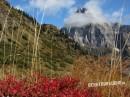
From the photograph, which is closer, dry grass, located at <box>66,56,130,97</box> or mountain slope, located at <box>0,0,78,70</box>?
dry grass, located at <box>66,56,130,97</box>

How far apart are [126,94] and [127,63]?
2.02 meters

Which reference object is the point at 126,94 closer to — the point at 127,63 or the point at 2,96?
the point at 127,63

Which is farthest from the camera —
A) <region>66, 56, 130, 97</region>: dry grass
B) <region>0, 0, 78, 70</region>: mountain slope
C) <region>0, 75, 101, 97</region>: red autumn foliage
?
<region>0, 0, 78, 70</region>: mountain slope

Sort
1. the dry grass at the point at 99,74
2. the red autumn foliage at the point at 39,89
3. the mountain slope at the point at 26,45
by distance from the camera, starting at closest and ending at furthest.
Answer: the red autumn foliage at the point at 39,89 < the dry grass at the point at 99,74 < the mountain slope at the point at 26,45

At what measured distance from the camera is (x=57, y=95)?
7.17 metres

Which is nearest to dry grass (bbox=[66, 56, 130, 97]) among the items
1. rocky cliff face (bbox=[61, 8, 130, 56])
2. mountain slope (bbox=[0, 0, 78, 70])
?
rocky cliff face (bbox=[61, 8, 130, 56])

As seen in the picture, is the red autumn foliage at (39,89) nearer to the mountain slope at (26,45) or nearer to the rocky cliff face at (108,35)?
the mountain slope at (26,45)

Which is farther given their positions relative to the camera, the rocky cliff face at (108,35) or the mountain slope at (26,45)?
the mountain slope at (26,45)

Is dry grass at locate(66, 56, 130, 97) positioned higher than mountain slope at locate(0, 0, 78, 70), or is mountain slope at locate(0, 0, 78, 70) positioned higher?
mountain slope at locate(0, 0, 78, 70)

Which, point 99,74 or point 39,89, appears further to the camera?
point 99,74

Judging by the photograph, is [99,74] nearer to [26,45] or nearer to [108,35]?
[108,35]

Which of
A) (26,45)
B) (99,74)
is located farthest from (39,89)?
(26,45)

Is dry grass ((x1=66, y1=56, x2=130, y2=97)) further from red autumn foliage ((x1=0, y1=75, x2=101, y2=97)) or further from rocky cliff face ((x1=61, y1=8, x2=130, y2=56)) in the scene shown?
rocky cliff face ((x1=61, y1=8, x2=130, y2=56))

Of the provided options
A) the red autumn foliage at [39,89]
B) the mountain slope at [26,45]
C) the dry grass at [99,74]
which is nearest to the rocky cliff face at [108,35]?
the dry grass at [99,74]
